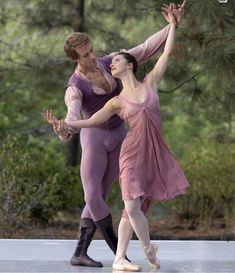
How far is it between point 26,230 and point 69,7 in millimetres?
3761

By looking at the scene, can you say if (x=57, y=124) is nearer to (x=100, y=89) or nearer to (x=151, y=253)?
(x=100, y=89)

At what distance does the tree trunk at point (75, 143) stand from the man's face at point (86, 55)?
5963mm

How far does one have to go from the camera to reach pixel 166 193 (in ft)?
21.4

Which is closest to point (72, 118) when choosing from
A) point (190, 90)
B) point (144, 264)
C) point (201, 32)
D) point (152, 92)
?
point (152, 92)

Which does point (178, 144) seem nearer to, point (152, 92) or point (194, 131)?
point (194, 131)

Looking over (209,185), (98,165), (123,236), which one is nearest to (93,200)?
(98,165)

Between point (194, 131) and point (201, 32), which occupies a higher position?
point (201, 32)

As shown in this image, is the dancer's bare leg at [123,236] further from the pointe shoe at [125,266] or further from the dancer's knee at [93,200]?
the dancer's knee at [93,200]

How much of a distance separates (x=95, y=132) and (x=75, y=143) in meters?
6.22

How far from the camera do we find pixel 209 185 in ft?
40.8

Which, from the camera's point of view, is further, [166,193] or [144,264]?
[144,264]

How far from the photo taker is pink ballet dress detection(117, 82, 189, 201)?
6.51 m

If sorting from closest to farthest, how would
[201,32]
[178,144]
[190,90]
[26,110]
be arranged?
1. [201,32]
2. [190,90]
3. [26,110]
4. [178,144]

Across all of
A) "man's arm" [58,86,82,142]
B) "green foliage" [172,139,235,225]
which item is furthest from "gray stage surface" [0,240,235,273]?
"green foliage" [172,139,235,225]
